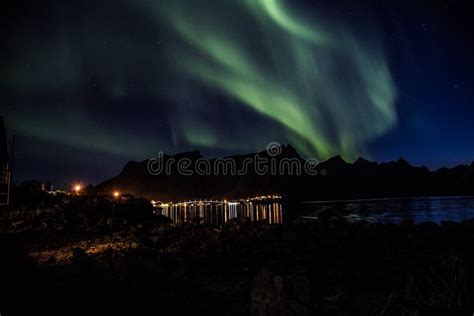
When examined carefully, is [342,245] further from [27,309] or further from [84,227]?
[84,227]

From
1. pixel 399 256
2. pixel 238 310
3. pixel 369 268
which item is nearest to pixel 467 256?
pixel 399 256

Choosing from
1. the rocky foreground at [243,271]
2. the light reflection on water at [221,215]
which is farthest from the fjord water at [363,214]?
the rocky foreground at [243,271]

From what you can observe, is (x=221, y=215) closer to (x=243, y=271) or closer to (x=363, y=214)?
(x=363, y=214)

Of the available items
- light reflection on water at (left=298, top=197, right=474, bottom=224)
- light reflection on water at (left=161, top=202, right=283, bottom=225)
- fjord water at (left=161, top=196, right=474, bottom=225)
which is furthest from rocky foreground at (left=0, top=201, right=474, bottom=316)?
light reflection on water at (left=161, top=202, right=283, bottom=225)

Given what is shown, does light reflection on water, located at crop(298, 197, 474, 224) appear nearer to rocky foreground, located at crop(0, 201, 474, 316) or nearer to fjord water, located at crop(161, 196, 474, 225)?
fjord water, located at crop(161, 196, 474, 225)

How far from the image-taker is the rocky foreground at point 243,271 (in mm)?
7723

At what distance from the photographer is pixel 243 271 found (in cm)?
1655

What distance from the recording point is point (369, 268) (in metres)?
16.5

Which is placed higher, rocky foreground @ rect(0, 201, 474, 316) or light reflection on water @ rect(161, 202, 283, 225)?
rocky foreground @ rect(0, 201, 474, 316)

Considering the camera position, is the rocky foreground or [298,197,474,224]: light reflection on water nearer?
the rocky foreground

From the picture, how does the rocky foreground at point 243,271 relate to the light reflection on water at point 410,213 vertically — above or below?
above

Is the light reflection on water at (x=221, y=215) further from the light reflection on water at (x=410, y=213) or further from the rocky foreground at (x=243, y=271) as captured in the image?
the rocky foreground at (x=243, y=271)

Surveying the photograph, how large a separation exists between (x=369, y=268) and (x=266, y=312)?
10.7 meters

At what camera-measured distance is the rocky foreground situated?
7723mm
